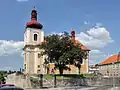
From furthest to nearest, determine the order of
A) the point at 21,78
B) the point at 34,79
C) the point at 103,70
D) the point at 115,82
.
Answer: the point at 103,70, the point at 115,82, the point at 21,78, the point at 34,79

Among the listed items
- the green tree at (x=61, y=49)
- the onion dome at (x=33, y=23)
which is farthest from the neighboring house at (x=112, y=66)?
the green tree at (x=61, y=49)

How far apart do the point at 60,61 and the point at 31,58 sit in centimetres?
2947

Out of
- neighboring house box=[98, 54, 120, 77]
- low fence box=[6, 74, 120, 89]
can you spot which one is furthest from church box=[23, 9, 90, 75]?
neighboring house box=[98, 54, 120, 77]

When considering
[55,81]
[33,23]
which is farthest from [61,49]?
[33,23]

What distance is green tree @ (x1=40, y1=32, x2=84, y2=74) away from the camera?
218 ft

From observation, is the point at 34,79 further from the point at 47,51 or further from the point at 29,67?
the point at 29,67

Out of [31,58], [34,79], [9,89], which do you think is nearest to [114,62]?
[31,58]

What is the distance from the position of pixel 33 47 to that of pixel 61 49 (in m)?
29.4

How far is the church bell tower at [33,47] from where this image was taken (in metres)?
94.7

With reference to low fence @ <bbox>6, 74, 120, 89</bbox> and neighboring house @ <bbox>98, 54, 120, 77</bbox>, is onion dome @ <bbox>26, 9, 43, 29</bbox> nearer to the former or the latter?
low fence @ <bbox>6, 74, 120, 89</bbox>

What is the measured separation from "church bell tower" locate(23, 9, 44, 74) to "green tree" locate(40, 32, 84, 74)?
2660cm

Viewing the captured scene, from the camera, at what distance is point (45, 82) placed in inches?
2383

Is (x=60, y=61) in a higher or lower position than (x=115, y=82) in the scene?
higher

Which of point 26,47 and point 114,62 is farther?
point 114,62
